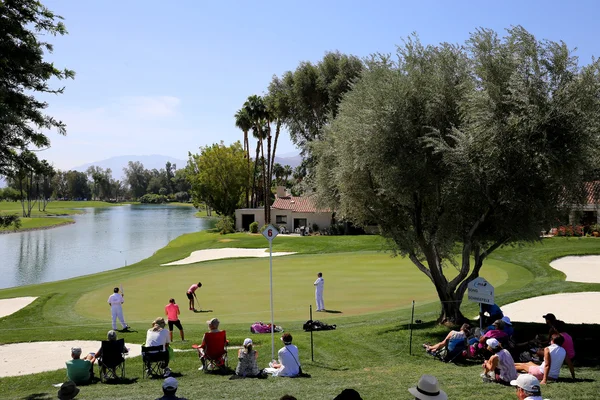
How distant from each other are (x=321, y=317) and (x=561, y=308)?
907 centimetres

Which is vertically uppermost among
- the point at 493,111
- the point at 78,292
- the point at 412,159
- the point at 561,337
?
the point at 493,111

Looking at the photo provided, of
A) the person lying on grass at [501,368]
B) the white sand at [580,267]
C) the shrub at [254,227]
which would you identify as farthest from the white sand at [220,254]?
the person lying on grass at [501,368]

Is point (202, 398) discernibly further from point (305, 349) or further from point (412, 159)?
point (412, 159)

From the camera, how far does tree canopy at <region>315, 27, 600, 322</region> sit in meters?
13.2

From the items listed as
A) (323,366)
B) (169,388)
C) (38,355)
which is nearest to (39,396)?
(169,388)

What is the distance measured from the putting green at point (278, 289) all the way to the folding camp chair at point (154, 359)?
22.4 feet

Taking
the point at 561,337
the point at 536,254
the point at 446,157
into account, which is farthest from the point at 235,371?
the point at 536,254

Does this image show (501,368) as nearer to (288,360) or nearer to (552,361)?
(552,361)

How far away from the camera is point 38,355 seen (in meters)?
15.3

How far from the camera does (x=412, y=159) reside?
15.0 meters

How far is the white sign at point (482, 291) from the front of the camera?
13.8m

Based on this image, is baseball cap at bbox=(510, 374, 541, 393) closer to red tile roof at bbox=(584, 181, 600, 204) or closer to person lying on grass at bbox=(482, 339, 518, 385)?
person lying on grass at bbox=(482, 339, 518, 385)

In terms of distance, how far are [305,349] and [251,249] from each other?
32.2 meters

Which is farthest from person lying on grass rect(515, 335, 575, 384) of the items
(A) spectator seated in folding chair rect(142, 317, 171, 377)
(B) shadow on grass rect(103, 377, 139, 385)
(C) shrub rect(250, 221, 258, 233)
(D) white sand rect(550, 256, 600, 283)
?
(C) shrub rect(250, 221, 258, 233)
